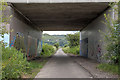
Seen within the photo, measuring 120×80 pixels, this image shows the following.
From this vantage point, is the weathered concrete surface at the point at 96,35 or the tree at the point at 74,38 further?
the tree at the point at 74,38

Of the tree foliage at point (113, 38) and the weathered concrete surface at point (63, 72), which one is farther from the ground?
the tree foliage at point (113, 38)

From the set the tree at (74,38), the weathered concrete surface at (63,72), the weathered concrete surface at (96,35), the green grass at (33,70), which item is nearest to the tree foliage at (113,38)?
the weathered concrete surface at (63,72)

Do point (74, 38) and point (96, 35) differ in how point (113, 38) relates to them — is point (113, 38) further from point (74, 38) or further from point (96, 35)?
point (74, 38)

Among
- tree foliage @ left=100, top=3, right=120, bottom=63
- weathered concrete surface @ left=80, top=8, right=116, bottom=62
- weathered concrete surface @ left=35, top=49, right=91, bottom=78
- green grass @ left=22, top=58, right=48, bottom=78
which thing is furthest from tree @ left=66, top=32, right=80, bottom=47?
tree foliage @ left=100, top=3, right=120, bottom=63

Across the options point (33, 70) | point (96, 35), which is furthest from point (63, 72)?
point (96, 35)

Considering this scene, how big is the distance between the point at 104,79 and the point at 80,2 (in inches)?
264

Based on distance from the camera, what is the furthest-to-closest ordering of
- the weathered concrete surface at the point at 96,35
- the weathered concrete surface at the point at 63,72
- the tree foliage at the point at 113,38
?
1. the weathered concrete surface at the point at 96,35
2. the weathered concrete surface at the point at 63,72
3. the tree foliage at the point at 113,38

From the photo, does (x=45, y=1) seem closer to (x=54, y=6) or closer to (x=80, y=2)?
(x=54, y=6)

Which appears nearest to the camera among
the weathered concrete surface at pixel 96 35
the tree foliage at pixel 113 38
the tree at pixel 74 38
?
the tree foliage at pixel 113 38

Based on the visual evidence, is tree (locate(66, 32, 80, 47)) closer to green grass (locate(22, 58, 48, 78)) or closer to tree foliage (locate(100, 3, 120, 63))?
green grass (locate(22, 58, 48, 78))

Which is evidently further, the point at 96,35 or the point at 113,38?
the point at 96,35

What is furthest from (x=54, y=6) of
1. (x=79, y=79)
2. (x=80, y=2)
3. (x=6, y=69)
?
(x=6, y=69)

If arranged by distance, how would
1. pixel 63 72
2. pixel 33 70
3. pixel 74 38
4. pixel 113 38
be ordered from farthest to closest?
pixel 74 38
pixel 33 70
pixel 63 72
pixel 113 38

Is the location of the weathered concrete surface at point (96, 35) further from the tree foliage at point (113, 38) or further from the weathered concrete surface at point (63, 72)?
the weathered concrete surface at point (63, 72)
